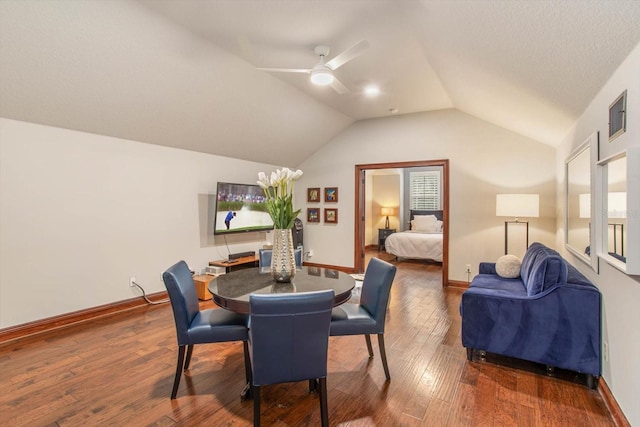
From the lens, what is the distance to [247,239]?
233 inches

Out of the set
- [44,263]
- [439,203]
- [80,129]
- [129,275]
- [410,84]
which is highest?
[410,84]

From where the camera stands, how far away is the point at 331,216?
6520 mm

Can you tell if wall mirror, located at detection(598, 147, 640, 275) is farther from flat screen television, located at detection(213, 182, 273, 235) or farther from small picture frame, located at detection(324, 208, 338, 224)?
small picture frame, located at detection(324, 208, 338, 224)

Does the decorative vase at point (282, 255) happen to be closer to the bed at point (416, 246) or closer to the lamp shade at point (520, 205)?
the lamp shade at point (520, 205)

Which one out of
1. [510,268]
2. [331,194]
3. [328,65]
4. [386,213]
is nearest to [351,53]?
[328,65]

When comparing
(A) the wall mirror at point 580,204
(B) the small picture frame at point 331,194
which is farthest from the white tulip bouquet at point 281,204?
(B) the small picture frame at point 331,194

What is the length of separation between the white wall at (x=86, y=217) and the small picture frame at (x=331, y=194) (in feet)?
8.22

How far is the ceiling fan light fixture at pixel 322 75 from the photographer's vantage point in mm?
2834

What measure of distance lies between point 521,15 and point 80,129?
14.0 feet

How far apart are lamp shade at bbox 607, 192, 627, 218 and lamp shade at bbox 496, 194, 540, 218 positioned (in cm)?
231

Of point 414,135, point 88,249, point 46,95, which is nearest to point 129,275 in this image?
point 88,249

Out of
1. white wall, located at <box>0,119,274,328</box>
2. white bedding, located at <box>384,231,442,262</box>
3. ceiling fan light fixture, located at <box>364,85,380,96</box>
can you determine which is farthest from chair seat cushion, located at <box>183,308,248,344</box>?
white bedding, located at <box>384,231,442,262</box>

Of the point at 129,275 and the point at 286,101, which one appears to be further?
the point at 286,101

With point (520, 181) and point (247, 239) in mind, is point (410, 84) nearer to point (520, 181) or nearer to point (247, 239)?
point (520, 181)
